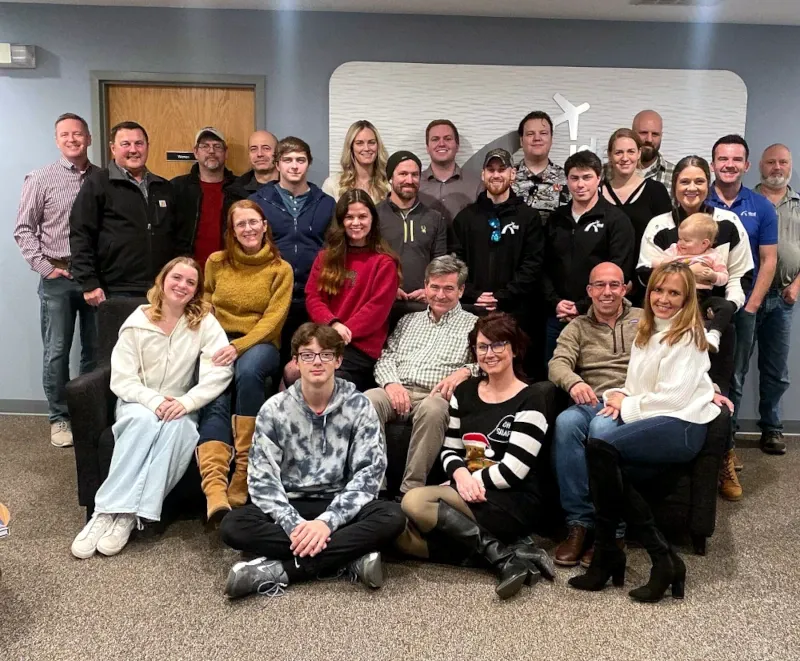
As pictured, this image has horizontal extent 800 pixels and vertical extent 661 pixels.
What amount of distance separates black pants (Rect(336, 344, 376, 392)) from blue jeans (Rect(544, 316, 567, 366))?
2.92ft

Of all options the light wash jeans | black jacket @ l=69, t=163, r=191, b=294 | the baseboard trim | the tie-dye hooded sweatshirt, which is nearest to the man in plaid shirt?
the tie-dye hooded sweatshirt

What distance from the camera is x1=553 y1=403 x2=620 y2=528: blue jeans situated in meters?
2.69

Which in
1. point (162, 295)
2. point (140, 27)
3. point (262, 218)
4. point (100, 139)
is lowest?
point (162, 295)

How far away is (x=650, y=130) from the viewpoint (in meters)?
3.99

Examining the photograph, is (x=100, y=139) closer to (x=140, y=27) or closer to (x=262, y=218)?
(x=140, y=27)

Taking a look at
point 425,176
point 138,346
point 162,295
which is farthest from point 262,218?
point 425,176

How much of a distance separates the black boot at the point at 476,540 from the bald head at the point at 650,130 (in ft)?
7.59

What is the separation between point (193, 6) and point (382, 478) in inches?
125

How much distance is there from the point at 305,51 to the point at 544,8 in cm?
143

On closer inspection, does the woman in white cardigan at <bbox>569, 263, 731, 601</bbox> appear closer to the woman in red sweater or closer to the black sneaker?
the woman in red sweater

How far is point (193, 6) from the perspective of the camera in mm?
4258

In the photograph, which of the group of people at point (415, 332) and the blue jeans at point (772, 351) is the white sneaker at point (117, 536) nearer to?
the group of people at point (415, 332)

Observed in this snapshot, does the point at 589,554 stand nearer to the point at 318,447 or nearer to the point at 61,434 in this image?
the point at 318,447

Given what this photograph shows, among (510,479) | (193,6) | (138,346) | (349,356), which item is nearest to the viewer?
(510,479)
